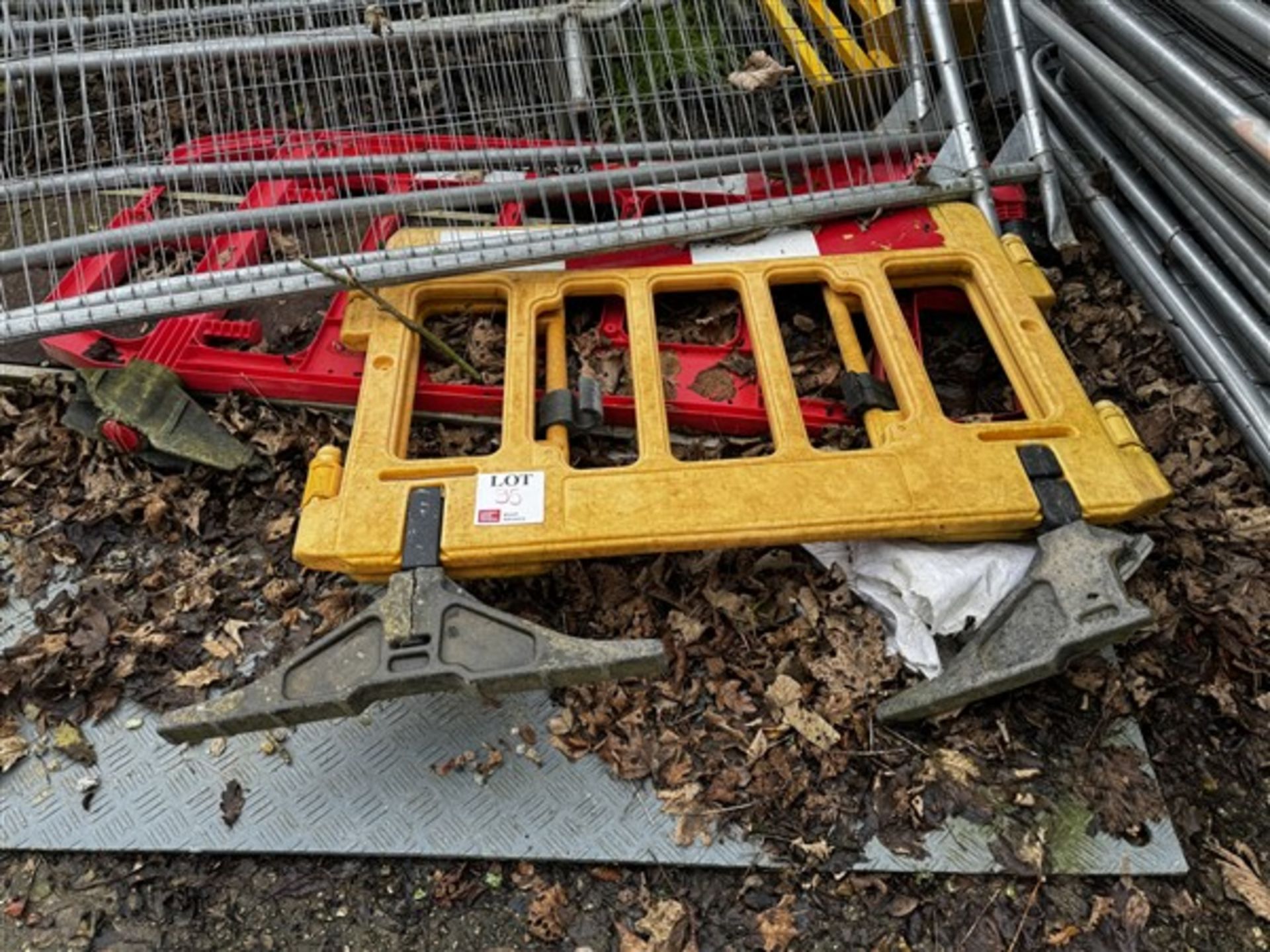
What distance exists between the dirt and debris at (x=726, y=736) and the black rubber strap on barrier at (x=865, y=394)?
1.45 feet

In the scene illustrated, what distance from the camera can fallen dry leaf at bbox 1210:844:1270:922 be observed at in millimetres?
1965

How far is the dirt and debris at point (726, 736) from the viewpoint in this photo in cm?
199

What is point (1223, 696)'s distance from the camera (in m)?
2.23

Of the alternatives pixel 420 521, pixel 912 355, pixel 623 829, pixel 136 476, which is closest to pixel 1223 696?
pixel 912 355

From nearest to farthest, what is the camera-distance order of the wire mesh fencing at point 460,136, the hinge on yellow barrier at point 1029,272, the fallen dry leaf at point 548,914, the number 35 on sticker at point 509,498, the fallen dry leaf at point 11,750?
the fallen dry leaf at point 548,914 < the number 35 on sticker at point 509,498 < the fallen dry leaf at point 11,750 < the hinge on yellow barrier at point 1029,272 < the wire mesh fencing at point 460,136

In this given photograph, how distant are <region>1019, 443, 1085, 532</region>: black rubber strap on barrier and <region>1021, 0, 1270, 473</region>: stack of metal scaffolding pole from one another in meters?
0.79

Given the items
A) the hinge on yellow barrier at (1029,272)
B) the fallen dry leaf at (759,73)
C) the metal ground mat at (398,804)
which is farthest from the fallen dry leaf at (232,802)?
the fallen dry leaf at (759,73)

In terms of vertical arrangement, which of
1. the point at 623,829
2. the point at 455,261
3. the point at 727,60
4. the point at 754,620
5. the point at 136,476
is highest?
the point at 727,60

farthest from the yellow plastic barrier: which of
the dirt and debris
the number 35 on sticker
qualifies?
the dirt and debris

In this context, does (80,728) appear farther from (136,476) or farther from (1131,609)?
(1131,609)

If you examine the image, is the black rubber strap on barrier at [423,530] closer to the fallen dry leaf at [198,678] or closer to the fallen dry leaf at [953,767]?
the fallen dry leaf at [198,678]

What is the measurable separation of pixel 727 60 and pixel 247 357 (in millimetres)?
1939

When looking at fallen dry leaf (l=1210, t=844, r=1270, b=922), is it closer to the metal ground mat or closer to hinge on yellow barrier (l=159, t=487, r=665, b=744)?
the metal ground mat

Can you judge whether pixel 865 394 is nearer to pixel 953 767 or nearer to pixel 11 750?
pixel 953 767
